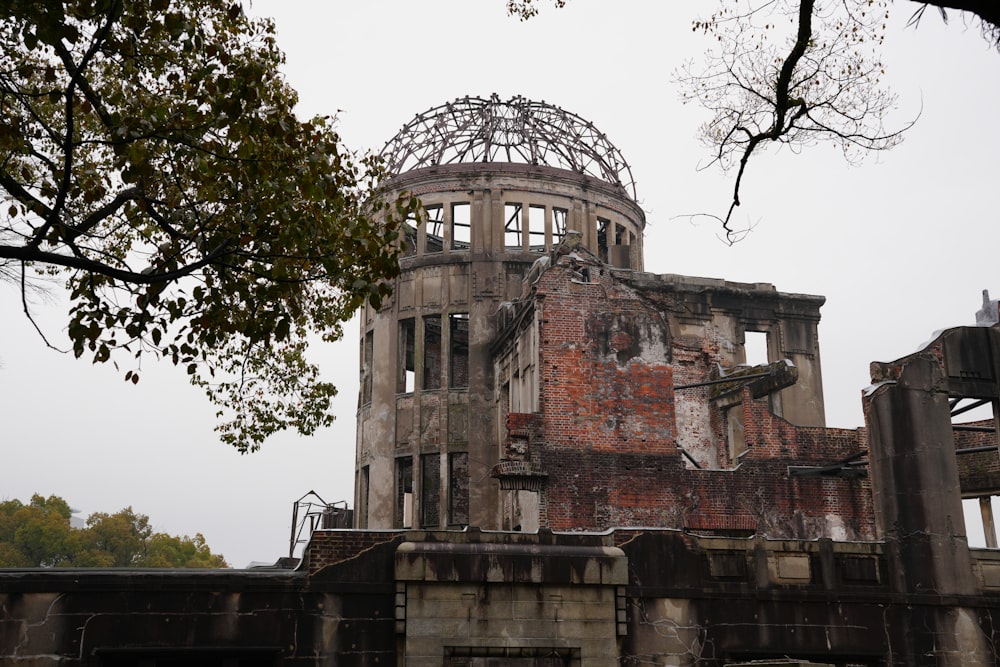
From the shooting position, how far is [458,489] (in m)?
29.5

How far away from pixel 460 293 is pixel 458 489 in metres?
5.77

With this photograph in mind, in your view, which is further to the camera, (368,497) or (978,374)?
(368,497)

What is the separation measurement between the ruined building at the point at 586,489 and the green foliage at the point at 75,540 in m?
35.5

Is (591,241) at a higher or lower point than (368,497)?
higher

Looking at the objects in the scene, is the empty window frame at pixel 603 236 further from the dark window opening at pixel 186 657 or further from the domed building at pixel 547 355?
the dark window opening at pixel 186 657

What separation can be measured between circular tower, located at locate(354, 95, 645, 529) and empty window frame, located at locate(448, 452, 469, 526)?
→ 4 cm

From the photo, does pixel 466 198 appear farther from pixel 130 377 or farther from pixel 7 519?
pixel 7 519

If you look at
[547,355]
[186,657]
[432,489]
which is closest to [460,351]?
[432,489]

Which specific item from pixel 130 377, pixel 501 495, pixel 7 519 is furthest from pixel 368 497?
pixel 7 519

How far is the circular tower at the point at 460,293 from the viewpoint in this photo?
2842 cm

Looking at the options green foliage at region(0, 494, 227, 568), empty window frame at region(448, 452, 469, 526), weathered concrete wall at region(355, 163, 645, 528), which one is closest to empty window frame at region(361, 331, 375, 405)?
weathered concrete wall at region(355, 163, 645, 528)

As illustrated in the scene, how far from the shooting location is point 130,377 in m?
10.2

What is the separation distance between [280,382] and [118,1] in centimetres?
1038

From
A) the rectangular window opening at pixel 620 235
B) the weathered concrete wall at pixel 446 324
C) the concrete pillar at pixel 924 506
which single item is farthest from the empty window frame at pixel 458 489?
the concrete pillar at pixel 924 506
